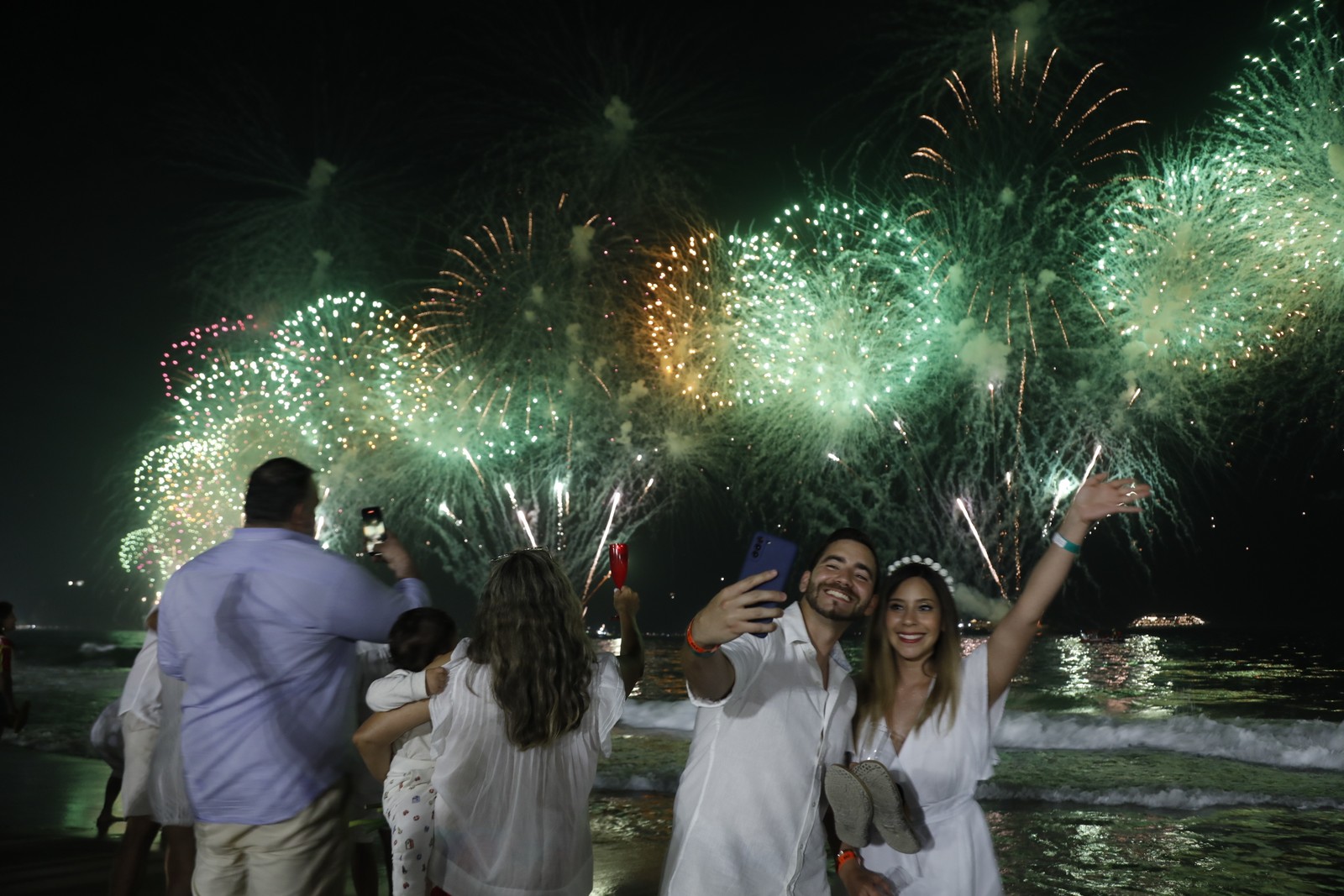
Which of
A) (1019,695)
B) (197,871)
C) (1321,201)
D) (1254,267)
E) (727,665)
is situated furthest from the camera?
(1019,695)

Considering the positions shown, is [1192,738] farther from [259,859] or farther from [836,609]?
[259,859]

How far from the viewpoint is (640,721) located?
19.5 metres

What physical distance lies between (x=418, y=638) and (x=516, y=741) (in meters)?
1.39

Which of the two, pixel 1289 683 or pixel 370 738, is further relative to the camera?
pixel 1289 683

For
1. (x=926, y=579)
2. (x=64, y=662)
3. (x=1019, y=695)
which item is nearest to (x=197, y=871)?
(x=926, y=579)

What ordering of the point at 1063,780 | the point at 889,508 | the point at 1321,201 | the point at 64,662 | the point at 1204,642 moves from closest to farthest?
1. the point at 1063,780
2. the point at 1321,201
3. the point at 64,662
4. the point at 889,508
5. the point at 1204,642

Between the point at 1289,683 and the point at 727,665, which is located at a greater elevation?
the point at 727,665

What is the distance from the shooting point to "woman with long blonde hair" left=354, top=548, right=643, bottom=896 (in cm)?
336

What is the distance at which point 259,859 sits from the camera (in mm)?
3484

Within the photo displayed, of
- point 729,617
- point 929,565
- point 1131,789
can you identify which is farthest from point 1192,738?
point 729,617

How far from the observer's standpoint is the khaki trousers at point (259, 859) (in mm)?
3467

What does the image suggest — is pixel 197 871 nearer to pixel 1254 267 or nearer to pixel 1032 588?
pixel 1032 588

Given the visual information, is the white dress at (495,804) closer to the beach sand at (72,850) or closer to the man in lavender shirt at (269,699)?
the man in lavender shirt at (269,699)

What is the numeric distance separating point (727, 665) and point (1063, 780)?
11458 millimetres
